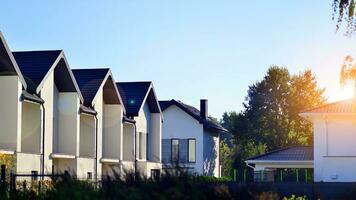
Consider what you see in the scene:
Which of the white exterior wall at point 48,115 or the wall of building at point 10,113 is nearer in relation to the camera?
the wall of building at point 10,113

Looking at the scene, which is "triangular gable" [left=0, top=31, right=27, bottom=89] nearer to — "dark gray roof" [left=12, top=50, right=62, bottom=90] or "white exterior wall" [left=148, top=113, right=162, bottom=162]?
"dark gray roof" [left=12, top=50, right=62, bottom=90]

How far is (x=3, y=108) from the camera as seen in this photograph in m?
28.5

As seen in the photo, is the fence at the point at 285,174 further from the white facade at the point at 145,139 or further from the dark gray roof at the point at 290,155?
the white facade at the point at 145,139

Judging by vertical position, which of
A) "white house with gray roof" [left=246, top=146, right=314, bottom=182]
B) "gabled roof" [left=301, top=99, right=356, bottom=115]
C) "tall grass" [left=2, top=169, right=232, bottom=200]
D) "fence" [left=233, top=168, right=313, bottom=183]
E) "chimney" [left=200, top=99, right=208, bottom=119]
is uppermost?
"chimney" [left=200, top=99, right=208, bottom=119]

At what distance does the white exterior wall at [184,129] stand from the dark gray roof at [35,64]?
26.2 m

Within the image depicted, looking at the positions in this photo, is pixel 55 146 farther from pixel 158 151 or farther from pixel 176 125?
pixel 176 125

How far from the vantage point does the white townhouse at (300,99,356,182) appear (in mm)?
40500

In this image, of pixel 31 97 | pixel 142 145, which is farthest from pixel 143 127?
pixel 31 97

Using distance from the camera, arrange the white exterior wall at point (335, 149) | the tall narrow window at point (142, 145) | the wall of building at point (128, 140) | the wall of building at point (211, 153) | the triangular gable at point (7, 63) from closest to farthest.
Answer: the triangular gable at point (7, 63) < the white exterior wall at point (335, 149) < the wall of building at point (128, 140) < the tall narrow window at point (142, 145) < the wall of building at point (211, 153)

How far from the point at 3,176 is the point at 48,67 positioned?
502 inches

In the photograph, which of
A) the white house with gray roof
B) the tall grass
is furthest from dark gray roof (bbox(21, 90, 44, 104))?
the white house with gray roof

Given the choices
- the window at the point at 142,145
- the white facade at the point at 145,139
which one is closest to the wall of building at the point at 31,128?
the white facade at the point at 145,139

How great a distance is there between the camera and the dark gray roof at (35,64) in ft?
104

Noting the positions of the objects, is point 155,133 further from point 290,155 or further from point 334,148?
point 334,148
